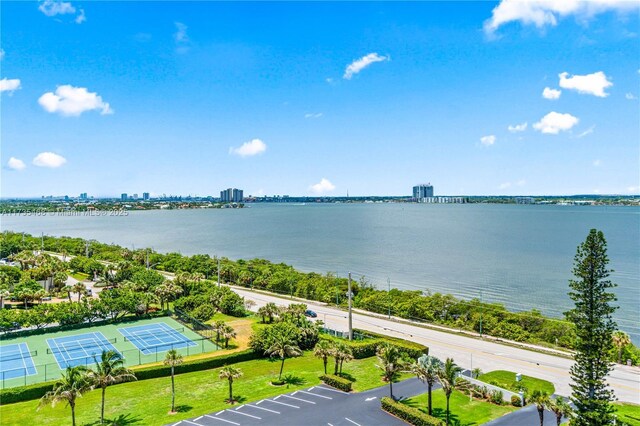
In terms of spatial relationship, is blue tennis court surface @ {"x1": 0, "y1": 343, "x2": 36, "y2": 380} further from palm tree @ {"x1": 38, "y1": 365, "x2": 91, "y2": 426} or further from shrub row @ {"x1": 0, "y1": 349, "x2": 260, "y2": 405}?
palm tree @ {"x1": 38, "y1": 365, "x2": 91, "y2": 426}

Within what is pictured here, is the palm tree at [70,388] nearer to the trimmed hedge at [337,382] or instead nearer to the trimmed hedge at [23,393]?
the trimmed hedge at [23,393]

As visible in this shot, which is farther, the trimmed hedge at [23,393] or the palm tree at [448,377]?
the trimmed hedge at [23,393]

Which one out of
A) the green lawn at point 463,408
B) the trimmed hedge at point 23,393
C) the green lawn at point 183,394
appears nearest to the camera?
the green lawn at point 463,408

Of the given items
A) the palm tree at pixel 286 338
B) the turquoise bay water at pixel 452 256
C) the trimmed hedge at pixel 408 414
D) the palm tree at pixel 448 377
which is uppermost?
the palm tree at pixel 448 377

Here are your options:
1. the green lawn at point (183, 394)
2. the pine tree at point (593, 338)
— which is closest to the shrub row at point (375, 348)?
the green lawn at point (183, 394)

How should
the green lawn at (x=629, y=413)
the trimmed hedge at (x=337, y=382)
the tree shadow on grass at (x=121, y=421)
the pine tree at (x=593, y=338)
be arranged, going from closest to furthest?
1. the pine tree at (x=593, y=338)
2. the tree shadow on grass at (x=121, y=421)
3. the green lawn at (x=629, y=413)
4. the trimmed hedge at (x=337, y=382)

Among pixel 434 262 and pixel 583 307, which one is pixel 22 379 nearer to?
pixel 583 307

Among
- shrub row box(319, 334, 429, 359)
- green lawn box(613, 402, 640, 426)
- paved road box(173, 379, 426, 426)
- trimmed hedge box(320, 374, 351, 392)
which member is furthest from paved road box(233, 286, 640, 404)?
trimmed hedge box(320, 374, 351, 392)

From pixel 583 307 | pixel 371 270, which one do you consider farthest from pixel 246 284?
pixel 583 307
